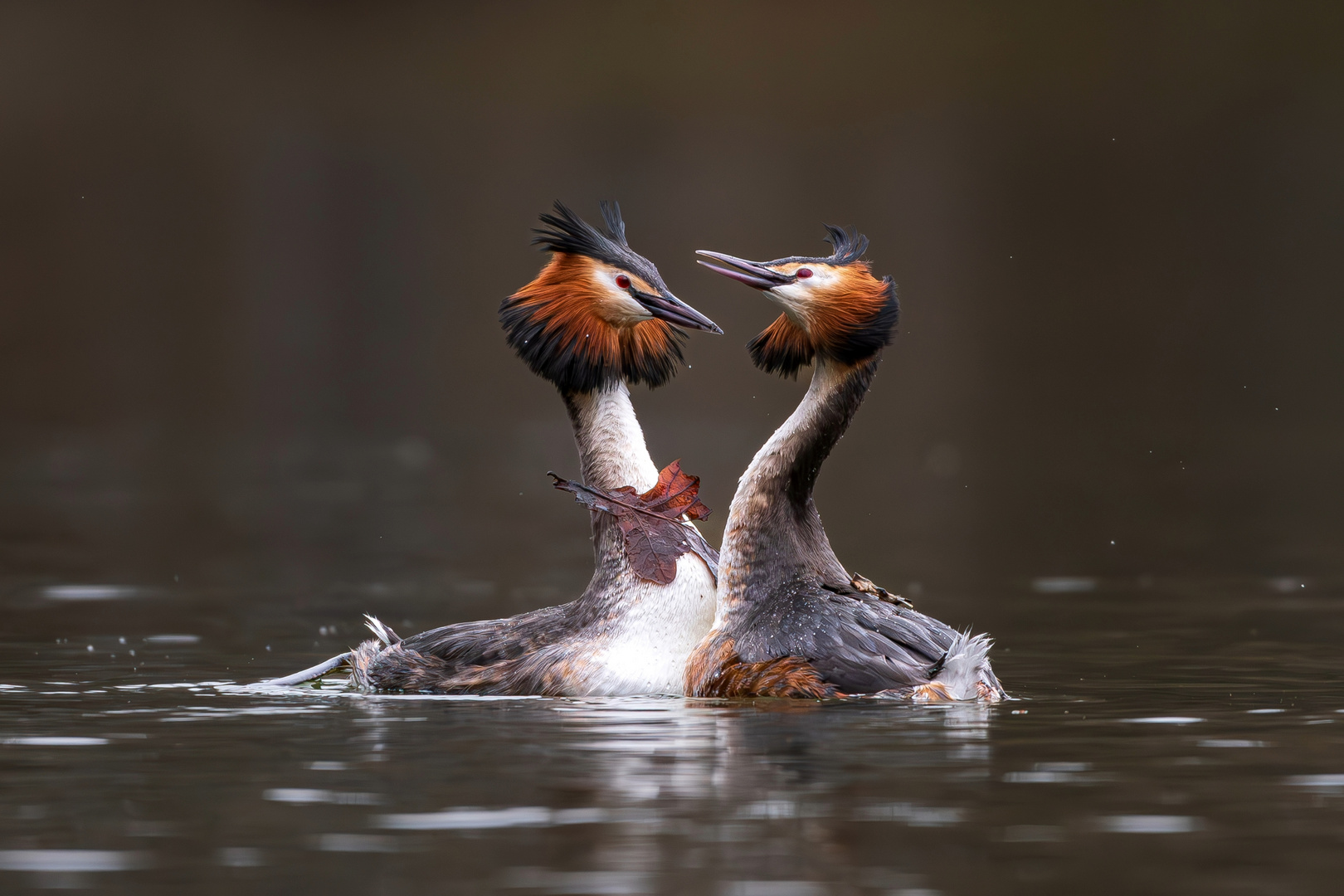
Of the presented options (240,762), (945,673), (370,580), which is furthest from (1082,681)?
(370,580)

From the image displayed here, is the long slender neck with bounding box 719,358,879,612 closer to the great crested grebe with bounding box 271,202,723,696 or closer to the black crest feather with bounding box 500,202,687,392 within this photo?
the great crested grebe with bounding box 271,202,723,696

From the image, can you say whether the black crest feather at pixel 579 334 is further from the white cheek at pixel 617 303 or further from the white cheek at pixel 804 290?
the white cheek at pixel 804 290

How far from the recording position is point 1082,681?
10344 millimetres

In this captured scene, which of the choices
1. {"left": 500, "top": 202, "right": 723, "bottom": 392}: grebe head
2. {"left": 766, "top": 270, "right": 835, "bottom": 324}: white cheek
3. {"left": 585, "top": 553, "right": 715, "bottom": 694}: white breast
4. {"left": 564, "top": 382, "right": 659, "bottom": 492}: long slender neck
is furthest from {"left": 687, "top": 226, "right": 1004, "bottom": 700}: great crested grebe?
{"left": 564, "top": 382, "right": 659, "bottom": 492}: long slender neck

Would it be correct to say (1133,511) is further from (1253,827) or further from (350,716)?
(1253,827)

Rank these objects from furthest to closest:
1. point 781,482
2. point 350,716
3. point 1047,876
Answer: point 781,482 < point 350,716 < point 1047,876

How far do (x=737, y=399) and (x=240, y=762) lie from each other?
107 ft

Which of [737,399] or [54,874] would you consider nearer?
[54,874]

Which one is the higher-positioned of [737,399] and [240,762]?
[737,399]

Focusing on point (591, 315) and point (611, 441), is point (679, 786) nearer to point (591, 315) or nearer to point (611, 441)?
point (611, 441)

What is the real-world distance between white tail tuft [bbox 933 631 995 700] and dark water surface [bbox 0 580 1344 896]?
0.13m

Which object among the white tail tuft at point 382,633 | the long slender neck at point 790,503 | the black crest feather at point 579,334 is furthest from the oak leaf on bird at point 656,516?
the white tail tuft at point 382,633

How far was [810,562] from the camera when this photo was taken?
10.1m

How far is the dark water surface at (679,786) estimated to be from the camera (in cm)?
614
